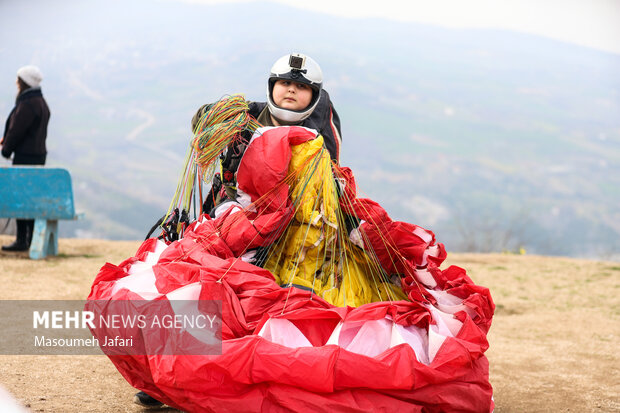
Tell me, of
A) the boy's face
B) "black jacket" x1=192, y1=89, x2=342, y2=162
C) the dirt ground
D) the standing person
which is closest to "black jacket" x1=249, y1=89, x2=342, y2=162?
"black jacket" x1=192, y1=89, x2=342, y2=162

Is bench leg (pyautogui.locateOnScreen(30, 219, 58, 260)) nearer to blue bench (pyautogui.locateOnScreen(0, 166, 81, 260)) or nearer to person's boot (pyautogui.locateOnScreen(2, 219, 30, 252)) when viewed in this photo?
blue bench (pyautogui.locateOnScreen(0, 166, 81, 260))

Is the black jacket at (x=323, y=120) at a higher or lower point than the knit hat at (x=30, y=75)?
higher

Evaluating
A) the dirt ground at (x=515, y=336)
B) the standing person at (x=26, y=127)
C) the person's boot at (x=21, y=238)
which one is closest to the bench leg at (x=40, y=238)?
the dirt ground at (x=515, y=336)

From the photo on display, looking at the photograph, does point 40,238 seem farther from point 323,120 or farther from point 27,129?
point 323,120

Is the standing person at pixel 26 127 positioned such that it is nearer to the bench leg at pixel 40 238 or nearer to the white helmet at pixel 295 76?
the bench leg at pixel 40 238

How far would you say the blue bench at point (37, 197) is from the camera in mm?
7082

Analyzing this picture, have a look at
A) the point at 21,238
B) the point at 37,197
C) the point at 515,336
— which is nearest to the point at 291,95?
the point at 515,336

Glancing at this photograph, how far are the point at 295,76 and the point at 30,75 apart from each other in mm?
4784

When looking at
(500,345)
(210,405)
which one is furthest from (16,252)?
(210,405)

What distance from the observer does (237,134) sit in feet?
9.98

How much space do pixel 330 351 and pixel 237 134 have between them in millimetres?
1153

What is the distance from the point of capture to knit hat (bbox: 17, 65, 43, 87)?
7148mm

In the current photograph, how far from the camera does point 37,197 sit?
23.5 ft

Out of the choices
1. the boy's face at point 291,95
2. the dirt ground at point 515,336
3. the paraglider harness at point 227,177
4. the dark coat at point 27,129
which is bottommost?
the dirt ground at point 515,336
